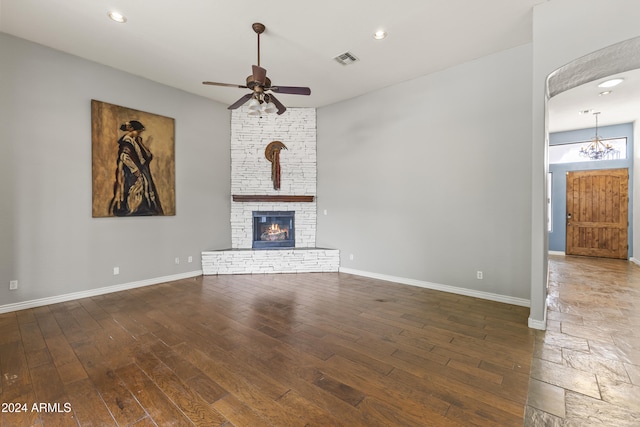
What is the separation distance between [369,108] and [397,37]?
170 cm

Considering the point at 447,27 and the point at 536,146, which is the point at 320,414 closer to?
the point at 536,146

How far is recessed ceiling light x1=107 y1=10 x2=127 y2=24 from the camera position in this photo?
300cm

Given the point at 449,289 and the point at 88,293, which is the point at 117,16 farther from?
the point at 449,289

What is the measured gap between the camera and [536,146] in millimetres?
2891

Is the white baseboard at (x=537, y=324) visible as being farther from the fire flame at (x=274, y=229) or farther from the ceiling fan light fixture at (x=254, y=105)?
the fire flame at (x=274, y=229)

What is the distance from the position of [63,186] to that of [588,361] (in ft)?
20.5

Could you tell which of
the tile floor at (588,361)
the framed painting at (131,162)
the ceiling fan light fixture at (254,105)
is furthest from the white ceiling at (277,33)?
the tile floor at (588,361)

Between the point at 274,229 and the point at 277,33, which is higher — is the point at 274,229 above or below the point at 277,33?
below

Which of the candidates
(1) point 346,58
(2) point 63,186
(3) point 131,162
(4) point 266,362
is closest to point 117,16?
(3) point 131,162

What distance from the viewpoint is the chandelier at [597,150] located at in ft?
21.7

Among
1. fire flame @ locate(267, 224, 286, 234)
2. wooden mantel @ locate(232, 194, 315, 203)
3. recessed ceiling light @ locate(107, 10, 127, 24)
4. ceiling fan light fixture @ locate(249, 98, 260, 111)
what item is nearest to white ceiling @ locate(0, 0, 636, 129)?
recessed ceiling light @ locate(107, 10, 127, 24)

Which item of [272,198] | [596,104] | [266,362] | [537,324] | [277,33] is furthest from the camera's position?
[272,198]

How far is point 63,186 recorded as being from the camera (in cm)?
379

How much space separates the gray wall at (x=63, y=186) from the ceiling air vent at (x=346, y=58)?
9.94ft
